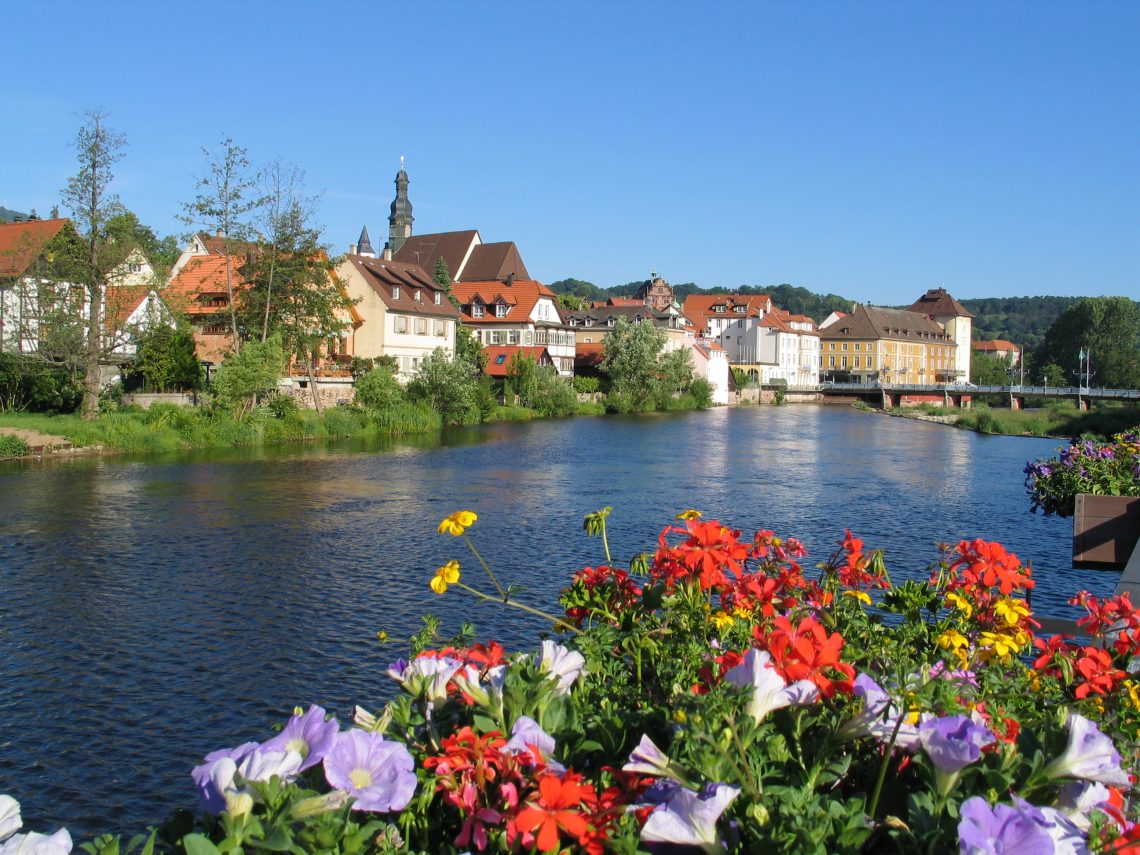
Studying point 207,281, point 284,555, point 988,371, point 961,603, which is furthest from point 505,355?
point 988,371

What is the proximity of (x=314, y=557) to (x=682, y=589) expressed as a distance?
1370cm

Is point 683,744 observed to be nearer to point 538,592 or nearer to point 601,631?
point 601,631

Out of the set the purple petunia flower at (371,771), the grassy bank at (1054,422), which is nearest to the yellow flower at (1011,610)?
the purple petunia flower at (371,771)

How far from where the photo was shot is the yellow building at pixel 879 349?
12425 centimetres

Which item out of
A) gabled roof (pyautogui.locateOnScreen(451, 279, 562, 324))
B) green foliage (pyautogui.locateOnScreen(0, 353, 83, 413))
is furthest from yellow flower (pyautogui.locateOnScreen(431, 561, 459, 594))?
gabled roof (pyautogui.locateOnScreen(451, 279, 562, 324))

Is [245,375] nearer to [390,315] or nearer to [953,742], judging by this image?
[390,315]

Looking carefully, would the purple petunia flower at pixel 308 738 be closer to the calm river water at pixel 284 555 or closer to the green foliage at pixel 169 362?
the calm river water at pixel 284 555

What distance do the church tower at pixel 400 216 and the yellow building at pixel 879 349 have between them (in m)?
55.6

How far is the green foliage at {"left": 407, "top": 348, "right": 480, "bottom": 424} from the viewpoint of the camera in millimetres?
47844

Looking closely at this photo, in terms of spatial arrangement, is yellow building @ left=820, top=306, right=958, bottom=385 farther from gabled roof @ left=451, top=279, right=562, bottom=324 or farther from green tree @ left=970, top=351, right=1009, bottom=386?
gabled roof @ left=451, top=279, right=562, bottom=324

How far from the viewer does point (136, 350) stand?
39.0 m

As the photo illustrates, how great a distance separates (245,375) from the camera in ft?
122

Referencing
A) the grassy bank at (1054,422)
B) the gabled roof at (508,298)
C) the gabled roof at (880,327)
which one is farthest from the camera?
the gabled roof at (880,327)

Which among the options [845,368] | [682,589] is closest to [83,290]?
[682,589]
